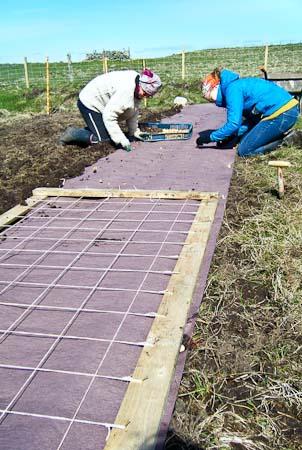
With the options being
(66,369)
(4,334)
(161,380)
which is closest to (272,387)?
(161,380)

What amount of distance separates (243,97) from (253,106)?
0.19 metres

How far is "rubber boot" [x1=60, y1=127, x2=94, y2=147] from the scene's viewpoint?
5.51 meters

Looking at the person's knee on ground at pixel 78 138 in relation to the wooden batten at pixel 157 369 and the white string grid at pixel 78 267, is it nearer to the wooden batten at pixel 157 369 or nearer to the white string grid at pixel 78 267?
the white string grid at pixel 78 267

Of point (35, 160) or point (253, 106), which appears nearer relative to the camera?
point (253, 106)

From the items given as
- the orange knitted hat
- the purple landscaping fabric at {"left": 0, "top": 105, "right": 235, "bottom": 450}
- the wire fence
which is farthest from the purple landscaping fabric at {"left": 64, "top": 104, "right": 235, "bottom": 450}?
the wire fence

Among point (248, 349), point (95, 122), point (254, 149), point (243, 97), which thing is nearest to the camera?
point (248, 349)

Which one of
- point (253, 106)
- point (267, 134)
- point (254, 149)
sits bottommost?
point (254, 149)

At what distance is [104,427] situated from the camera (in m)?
1.46

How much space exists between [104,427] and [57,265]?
127 cm

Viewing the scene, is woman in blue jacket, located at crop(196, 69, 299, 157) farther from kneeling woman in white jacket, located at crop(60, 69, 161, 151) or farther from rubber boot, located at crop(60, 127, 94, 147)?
rubber boot, located at crop(60, 127, 94, 147)

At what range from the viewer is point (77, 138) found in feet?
18.0

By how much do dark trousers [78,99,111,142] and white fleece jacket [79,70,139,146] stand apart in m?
0.06

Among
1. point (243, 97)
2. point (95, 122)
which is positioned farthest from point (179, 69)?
point (243, 97)

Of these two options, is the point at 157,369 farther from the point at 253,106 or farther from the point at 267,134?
the point at 253,106
